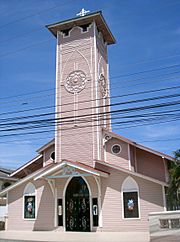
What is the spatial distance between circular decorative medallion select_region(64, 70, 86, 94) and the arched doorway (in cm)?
668

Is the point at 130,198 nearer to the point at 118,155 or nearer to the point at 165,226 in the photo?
the point at 118,155

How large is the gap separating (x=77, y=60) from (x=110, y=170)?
355 inches

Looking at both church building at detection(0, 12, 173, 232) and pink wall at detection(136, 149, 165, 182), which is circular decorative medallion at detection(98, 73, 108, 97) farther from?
pink wall at detection(136, 149, 165, 182)

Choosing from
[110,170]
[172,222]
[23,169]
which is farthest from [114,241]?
[23,169]

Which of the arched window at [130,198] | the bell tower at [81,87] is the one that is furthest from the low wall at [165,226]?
the bell tower at [81,87]

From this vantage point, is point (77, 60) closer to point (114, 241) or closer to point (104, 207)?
point (104, 207)

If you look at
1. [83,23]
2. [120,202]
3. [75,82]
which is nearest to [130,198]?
[120,202]

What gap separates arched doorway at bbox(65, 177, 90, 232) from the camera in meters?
19.9

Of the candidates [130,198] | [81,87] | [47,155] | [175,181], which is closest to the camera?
[175,181]

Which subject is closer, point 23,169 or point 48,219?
point 48,219

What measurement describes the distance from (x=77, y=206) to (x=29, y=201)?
3.53 m

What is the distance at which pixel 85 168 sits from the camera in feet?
62.3

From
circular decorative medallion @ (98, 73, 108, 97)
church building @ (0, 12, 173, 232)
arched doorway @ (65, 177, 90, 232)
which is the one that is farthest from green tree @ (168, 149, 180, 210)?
circular decorative medallion @ (98, 73, 108, 97)

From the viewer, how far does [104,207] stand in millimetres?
19500
